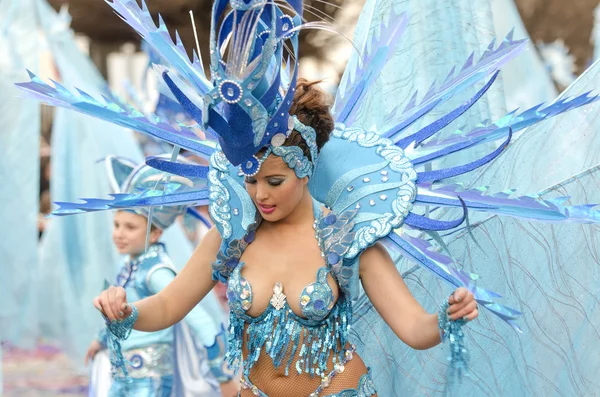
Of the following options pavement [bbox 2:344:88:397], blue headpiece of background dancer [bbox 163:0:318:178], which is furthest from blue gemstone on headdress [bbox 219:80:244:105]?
pavement [bbox 2:344:88:397]

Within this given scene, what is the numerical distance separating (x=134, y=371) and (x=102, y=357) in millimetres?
358

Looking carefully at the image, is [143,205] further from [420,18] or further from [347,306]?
[420,18]

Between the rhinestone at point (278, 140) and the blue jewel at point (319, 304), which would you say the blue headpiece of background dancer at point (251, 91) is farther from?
the blue jewel at point (319, 304)

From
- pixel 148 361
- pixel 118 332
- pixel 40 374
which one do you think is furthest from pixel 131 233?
pixel 40 374

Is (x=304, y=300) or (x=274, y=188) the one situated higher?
(x=274, y=188)

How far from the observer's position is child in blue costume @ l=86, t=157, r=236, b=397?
4.51 m

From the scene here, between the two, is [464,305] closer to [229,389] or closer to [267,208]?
[267,208]

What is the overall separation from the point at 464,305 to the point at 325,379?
52 centimetres

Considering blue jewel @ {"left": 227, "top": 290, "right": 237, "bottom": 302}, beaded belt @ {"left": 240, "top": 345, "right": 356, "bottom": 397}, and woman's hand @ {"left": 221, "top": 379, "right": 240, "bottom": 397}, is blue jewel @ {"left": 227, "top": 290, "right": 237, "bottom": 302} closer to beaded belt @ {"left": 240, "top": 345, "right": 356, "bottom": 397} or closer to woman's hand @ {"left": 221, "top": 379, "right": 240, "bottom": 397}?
beaded belt @ {"left": 240, "top": 345, "right": 356, "bottom": 397}

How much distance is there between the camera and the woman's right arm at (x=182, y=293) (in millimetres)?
2799

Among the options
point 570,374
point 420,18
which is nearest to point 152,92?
point 420,18

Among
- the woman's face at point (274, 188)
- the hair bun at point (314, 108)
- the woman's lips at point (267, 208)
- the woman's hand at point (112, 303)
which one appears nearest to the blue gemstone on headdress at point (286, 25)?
the hair bun at point (314, 108)

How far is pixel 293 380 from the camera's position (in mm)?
2723

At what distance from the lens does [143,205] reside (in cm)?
292
